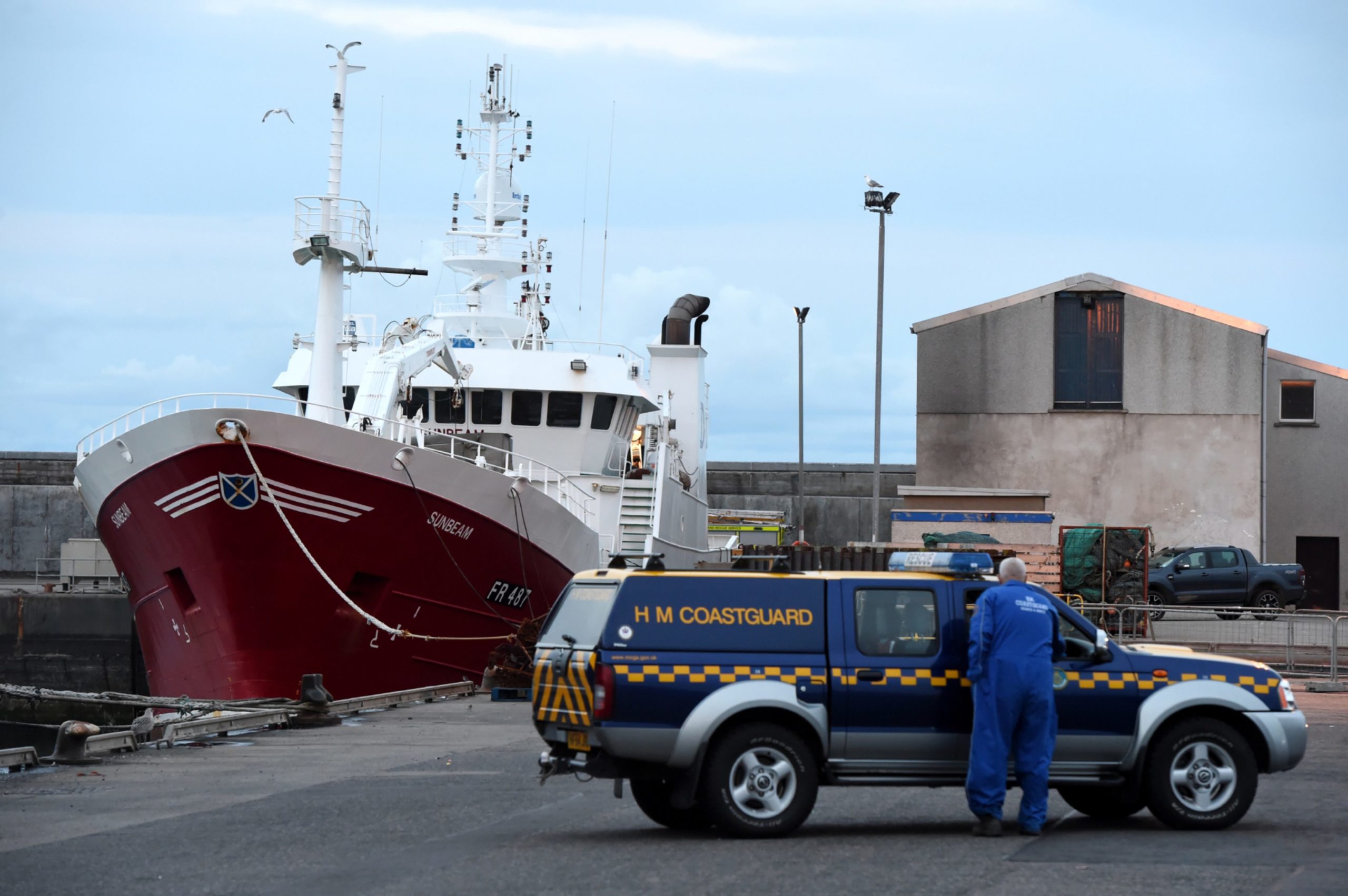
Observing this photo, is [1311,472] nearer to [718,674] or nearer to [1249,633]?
[1249,633]

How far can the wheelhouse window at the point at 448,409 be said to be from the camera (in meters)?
26.3

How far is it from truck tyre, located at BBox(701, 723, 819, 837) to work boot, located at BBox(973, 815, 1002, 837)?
98 centimetres

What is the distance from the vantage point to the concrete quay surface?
7.75 m

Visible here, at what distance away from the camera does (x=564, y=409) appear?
26.5m

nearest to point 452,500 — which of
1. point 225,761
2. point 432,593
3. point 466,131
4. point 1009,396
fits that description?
point 432,593

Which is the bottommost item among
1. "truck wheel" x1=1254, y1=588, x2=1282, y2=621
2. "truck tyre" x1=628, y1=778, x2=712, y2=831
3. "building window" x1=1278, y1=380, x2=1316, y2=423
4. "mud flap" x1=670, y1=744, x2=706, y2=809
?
"truck tyre" x1=628, y1=778, x2=712, y2=831

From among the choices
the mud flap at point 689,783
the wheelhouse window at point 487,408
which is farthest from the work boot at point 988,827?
the wheelhouse window at point 487,408

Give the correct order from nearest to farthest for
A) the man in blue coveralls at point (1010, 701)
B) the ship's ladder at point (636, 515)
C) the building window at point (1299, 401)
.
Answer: the man in blue coveralls at point (1010, 701), the ship's ladder at point (636, 515), the building window at point (1299, 401)

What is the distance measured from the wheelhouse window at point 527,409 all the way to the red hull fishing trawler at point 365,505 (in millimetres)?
28

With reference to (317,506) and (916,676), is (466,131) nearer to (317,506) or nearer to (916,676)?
(317,506)

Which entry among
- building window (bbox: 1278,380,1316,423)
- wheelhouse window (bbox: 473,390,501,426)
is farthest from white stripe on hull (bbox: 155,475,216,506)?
building window (bbox: 1278,380,1316,423)

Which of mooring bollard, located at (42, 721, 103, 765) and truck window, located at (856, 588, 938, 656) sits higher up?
truck window, located at (856, 588, 938, 656)

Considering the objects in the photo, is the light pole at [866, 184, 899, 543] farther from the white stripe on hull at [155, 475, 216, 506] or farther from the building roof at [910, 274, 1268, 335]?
the white stripe on hull at [155, 475, 216, 506]

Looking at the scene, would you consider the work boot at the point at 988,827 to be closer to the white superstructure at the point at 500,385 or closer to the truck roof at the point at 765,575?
the truck roof at the point at 765,575
